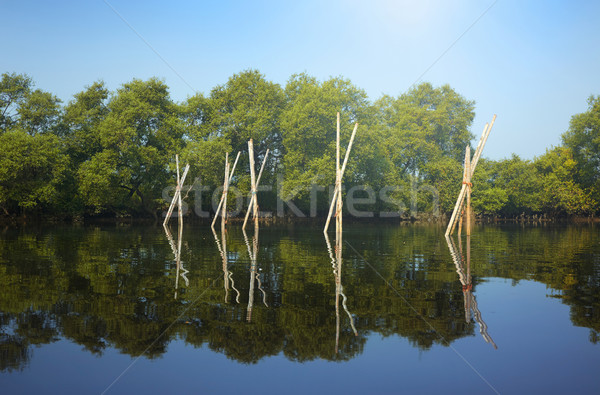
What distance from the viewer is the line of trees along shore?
48438mm

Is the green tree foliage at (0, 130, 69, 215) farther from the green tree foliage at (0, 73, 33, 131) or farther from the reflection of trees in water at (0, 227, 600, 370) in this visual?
the reflection of trees in water at (0, 227, 600, 370)

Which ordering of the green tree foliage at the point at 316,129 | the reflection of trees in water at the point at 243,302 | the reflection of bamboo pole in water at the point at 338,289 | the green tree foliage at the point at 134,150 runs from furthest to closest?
the green tree foliage at the point at 134,150, the green tree foliage at the point at 316,129, the reflection of bamboo pole in water at the point at 338,289, the reflection of trees in water at the point at 243,302

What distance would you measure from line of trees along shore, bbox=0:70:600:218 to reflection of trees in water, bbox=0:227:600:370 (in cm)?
3313

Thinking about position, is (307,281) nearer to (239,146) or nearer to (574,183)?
(239,146)

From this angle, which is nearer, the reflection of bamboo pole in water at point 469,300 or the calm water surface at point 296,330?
the calm water surface at point 296,330

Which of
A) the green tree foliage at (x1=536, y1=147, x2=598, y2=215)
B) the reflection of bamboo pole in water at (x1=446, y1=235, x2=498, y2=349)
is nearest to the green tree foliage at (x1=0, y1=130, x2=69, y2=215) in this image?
the reflection of bamboo pole in water at (x1=446, y1=235, x2=498, y2=349)

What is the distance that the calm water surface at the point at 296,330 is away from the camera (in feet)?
17.1

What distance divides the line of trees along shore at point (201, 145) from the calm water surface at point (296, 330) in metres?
36.1

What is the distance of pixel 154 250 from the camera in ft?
62.5

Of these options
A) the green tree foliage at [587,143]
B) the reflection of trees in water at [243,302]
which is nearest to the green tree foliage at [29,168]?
the reflection of trees in water at [243,302]

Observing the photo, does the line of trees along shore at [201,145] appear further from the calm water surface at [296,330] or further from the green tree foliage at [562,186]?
the calm water surface at [296,330]

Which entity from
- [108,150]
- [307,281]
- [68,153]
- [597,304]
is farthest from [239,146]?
[597,304]

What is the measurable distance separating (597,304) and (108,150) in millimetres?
49370

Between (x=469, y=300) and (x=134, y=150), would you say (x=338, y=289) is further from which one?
(x=134, y=150)
